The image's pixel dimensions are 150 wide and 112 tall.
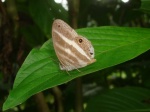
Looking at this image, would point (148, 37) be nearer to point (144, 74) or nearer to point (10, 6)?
point (10, 6)

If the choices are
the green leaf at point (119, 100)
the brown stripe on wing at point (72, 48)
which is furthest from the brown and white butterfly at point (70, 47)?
the green leaf at point (119, 100)

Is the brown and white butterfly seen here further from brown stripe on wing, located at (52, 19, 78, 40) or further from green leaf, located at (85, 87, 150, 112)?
green leaf, located at (85, 87, 150, 112)

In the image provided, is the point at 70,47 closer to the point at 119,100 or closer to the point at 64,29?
the point at 64,29

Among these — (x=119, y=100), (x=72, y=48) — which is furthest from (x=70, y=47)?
(x=119, y=100)

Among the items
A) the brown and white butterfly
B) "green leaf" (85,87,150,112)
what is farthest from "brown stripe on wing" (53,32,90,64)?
"green leaf" (85,87,150,112)

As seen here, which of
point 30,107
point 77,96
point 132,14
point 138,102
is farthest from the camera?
point 132,14

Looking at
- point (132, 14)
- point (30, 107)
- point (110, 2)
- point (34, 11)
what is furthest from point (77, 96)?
point (110, 2)
